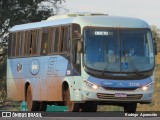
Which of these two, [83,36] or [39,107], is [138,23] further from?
[39,107]

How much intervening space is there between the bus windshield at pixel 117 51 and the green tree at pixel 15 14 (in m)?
19.3

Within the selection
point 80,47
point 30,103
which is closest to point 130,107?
point 80,47

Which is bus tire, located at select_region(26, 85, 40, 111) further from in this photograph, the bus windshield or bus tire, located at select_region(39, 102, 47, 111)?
the bus windshield

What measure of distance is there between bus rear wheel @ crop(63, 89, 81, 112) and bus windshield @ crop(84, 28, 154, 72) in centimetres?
151

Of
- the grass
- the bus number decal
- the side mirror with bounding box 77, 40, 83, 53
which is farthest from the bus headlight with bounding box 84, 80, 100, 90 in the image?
the grass

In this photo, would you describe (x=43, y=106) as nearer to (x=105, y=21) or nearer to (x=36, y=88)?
(x=36, y=88)

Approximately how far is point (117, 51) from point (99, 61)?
2.30ft

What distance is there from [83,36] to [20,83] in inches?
240

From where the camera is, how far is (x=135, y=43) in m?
26.2

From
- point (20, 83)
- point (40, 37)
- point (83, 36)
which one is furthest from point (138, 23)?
point (20, 83)

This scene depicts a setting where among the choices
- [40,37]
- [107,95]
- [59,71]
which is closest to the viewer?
[107,95]

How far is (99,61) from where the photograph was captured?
1011 inches

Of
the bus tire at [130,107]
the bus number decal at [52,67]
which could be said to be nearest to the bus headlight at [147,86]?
the bus tire at [130,107]

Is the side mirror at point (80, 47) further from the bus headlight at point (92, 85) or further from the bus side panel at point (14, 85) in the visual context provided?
the bus side panel at point (14, 85)
